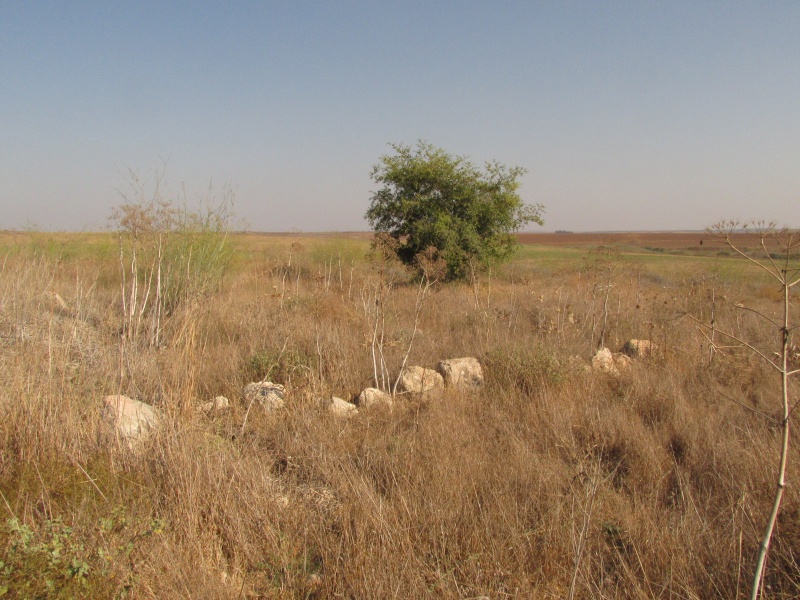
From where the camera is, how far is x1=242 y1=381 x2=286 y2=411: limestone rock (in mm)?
4176

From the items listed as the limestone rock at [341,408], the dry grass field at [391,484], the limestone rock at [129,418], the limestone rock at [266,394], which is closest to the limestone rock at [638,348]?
the dry grass field at [391,484]

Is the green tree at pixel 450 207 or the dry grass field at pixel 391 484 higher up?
the green tree at pixel 450 207

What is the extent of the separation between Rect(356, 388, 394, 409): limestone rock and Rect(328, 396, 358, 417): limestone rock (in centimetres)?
12

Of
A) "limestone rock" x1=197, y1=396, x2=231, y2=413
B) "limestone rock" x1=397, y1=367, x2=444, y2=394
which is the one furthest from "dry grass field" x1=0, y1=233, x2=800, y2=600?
"limestone rock" x1=397, y1=367, x2=444, y2=394

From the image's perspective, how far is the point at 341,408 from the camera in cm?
421

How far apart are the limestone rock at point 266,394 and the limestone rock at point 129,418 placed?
2.91ft

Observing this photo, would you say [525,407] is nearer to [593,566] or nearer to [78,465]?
[593,566]

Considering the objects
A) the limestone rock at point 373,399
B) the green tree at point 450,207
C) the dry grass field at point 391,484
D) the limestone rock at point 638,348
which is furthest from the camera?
the green tree at point 450,207

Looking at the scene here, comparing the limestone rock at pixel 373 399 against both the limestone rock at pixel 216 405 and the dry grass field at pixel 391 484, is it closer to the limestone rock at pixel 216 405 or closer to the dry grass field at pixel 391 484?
the dry grass field at pixel 391 484

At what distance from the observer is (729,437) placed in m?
3.65

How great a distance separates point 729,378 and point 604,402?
5.78 ft

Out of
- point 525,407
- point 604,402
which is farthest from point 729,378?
point 525,407

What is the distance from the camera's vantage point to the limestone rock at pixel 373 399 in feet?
14.4

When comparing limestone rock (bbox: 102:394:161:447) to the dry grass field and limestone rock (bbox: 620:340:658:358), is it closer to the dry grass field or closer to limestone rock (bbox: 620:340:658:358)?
the dry grass field
